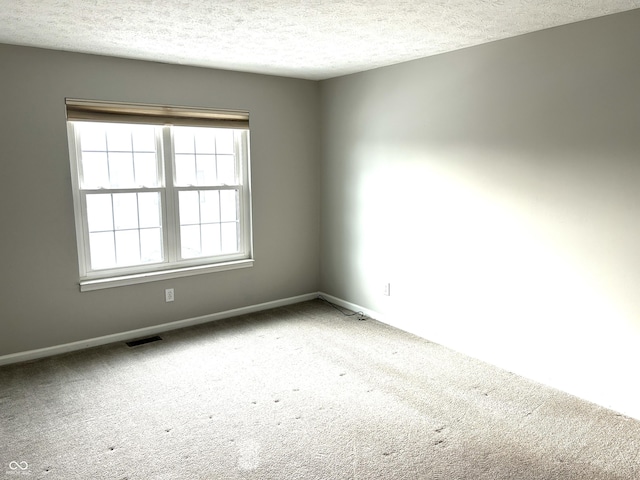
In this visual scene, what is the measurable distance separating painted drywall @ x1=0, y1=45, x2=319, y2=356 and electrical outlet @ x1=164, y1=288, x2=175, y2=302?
32mm

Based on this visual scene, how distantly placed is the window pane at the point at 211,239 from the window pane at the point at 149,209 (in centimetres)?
46

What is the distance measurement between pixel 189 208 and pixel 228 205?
0.40m

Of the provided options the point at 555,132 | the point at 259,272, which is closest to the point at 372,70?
the point at 555,132

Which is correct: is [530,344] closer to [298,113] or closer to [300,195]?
[300,195]

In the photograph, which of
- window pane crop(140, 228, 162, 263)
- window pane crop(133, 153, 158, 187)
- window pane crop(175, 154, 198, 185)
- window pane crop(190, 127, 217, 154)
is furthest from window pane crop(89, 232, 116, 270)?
window pane crop(190, 127, 217, 154)

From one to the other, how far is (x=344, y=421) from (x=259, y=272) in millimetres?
2260

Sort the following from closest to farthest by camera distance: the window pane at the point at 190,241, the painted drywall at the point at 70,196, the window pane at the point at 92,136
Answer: the painted drywall at the point at 70,196 < the window pane at the point at 92,136 < the window pane at the point at 190,241

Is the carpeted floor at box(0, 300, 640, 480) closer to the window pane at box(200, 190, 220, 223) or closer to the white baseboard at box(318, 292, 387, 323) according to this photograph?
the white baseboard at box(318, 292, 387, 323)

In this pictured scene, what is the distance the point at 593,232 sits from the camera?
2.88m

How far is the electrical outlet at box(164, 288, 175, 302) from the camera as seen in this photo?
4.22 metres

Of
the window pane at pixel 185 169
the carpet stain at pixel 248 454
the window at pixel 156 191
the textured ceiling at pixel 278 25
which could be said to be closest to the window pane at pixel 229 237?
the window at pixel 156 191

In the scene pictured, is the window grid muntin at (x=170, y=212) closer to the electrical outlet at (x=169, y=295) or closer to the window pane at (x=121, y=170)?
the window pane at (x=121, y=170)

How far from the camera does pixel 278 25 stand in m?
2.86

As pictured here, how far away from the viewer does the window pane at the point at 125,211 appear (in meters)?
3.96
